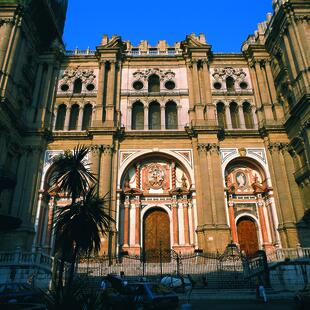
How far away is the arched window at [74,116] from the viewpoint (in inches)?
1160

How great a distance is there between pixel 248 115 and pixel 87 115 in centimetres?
1604

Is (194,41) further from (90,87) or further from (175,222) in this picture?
(175,222)

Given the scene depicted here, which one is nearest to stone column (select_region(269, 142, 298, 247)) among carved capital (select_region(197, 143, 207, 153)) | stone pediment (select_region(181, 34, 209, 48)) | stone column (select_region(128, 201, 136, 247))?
carved capital (select_region(197, 143, 207, 153))

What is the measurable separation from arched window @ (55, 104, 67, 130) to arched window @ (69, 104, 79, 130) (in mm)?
684

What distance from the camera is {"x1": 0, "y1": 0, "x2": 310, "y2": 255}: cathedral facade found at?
80.8 feet

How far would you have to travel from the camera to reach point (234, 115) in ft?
98.7

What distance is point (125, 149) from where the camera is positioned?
90.6 ft

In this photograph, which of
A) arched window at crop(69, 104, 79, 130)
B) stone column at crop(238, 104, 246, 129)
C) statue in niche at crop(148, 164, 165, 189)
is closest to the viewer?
statue in niche at crop(148, 164, 165, 189)

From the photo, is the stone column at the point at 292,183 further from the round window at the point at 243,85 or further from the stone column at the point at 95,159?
the stone column at the point at 95,159

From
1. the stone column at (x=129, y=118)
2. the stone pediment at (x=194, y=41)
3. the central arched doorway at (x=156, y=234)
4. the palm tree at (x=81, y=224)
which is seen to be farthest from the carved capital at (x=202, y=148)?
the palm tree at (x=81, y=224)

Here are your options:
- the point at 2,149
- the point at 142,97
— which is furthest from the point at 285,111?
the point at 2,149

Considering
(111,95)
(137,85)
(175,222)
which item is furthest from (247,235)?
(137,85)

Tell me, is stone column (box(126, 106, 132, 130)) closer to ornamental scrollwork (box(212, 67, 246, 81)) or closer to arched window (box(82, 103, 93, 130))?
arched window (box(82, 103, 93, 130))

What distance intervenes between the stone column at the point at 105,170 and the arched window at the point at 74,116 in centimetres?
491
